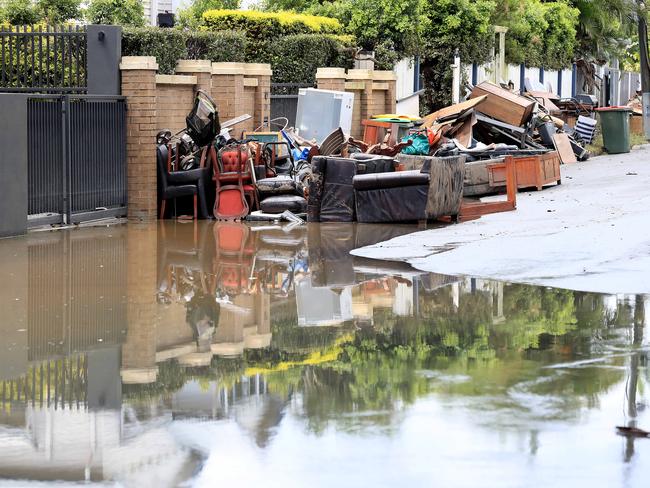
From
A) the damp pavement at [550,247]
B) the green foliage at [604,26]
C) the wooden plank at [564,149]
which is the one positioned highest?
the green foliage at [604,26]

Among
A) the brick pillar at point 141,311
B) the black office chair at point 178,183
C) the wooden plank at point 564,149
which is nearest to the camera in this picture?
the brick pillar at point 141,311

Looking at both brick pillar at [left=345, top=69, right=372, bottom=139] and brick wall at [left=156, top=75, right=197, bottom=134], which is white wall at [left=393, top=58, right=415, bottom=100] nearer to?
brick pillar at [left=345, top=69, right=372, bottom=139]

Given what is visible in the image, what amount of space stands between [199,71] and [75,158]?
3.83 meters

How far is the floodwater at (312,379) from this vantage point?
6.08m

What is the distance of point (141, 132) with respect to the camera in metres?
18.4

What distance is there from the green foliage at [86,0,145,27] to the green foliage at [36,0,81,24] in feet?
1.20

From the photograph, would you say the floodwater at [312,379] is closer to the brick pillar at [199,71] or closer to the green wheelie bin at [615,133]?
the brick pillar at [199,71]

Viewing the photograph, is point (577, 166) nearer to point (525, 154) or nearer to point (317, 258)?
point (525, 154)

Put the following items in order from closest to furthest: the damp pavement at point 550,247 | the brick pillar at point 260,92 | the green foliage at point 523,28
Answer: the damp pavement at point 550,247
the brick pillar at point 260,92
the green foliage at point 523,28

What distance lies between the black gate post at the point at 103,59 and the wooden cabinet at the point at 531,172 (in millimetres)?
6839

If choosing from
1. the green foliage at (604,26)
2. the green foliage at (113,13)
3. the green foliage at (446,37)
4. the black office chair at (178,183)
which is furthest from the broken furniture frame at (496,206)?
the green foliage at (604,26)

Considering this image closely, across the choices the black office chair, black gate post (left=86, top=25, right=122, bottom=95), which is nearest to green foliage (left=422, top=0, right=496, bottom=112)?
the black office chair

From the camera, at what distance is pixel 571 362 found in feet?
27.5

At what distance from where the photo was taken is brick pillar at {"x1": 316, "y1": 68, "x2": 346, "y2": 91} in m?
24.4
